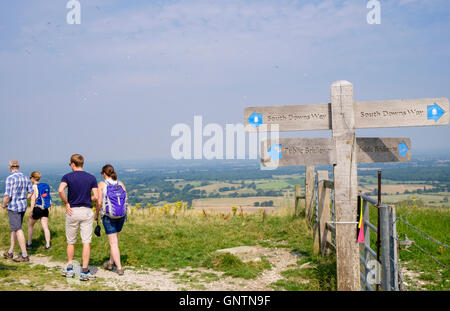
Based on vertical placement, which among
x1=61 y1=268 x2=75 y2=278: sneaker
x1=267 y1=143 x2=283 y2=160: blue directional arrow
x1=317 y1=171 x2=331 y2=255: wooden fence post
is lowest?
x1=61 y1=268 x2=75 y2=278: sneaker

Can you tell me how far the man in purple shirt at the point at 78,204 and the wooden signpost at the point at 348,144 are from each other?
3063 millimetres

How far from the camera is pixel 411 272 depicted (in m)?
6.59

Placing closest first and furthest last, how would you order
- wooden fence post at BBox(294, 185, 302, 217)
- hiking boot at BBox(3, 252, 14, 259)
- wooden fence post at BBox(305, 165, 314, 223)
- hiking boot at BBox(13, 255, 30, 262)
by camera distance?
hiking boot at BBox(13, 255, 30, 262), hiking boot at BBox(3, 252, 14, 259), wooden fence post at BBox(305, 165, 314, 223), wooden fence post at BBox(294, 185, 302, 217)

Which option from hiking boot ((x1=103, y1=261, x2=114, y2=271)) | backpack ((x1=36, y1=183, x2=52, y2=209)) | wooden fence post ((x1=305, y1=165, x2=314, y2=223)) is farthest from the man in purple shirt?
wooden fence post ((x1=305, y1=165, x2=314, y2=223))

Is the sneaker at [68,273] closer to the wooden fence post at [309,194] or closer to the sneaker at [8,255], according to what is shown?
the sneaker at [8,255]

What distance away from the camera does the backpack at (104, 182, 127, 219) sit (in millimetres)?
6586

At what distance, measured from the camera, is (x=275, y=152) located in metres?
5.21

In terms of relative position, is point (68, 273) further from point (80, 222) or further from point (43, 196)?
point (43, 196)

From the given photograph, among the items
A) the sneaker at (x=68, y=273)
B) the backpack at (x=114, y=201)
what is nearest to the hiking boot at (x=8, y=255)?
the sneaker at (x=68, y=273)

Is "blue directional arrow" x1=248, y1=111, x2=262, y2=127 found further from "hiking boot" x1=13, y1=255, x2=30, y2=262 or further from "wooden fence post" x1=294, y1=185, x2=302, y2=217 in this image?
"wooden fence post" x1=294, y1=185, x2=302, y2=217

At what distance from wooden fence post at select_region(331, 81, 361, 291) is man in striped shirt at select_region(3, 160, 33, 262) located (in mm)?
6192
